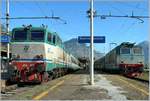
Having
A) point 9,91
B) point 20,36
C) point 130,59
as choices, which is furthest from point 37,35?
point 130,59

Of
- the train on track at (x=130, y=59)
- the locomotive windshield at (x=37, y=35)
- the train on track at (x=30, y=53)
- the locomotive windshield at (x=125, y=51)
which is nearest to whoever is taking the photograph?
the train on track at (x=30, y=53)

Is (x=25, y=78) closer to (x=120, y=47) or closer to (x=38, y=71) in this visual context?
(x=38, y=71)

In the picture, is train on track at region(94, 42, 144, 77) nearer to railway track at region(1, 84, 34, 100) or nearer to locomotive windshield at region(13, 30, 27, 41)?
locomotive windshield at region(13, 30, 27, 41)

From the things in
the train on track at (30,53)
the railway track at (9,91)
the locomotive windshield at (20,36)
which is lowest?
the railway track at (9,91)

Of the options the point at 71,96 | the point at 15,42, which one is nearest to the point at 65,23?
the point at 15,42

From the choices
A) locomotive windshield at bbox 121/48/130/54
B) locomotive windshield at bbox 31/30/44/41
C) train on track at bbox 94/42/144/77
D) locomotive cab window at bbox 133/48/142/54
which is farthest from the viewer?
locomotive windshield at bbox 121/48/130/54

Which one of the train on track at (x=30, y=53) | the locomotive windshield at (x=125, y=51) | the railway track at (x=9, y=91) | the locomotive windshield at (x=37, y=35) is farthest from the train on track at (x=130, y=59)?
the railway track at (x=9, y=91)

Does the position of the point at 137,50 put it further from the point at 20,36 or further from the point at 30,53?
the point at 30,53

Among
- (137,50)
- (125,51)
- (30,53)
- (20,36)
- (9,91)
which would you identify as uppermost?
(20,36)

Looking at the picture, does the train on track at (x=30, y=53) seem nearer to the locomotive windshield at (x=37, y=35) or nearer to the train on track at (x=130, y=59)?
the locomotive windshield at (x=37, y=35)

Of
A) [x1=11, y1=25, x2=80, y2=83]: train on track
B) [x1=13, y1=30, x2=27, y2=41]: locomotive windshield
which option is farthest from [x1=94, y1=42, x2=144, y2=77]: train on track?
[x1=13, y1=30, x2=27, y2=41]: locomotive windshield

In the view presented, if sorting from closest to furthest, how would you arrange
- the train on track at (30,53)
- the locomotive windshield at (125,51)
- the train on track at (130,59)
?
the train on track at (30,53)
the train on track at (130,59)
the locomotive windshield at (125,51)

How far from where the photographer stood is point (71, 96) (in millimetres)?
16719

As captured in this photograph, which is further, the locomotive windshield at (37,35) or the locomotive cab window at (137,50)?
the locomotive cab window at (137,50)
